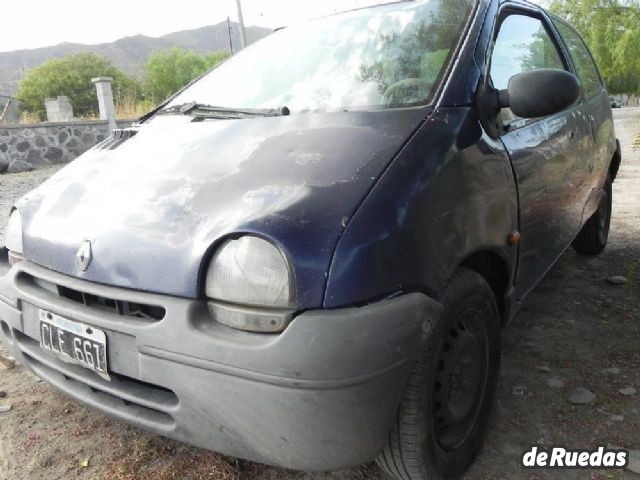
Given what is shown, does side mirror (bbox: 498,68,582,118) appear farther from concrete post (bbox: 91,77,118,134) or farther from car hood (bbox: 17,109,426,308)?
concrete post (bbox: 91,77,118,134)

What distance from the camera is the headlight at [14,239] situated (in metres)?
1.82

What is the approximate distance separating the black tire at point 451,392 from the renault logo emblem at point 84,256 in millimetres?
955

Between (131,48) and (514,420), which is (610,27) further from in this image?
(131,48)

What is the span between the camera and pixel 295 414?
4.12ft

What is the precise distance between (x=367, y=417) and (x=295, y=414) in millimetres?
177

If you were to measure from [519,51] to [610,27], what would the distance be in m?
23.2

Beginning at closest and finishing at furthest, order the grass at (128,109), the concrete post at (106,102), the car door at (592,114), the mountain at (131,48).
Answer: the car door at (592,114), the concrete post at (106,102), the grass at (128,109), the mountain at (131,48)

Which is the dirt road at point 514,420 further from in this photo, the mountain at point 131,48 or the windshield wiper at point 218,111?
the mountain at point 131,48

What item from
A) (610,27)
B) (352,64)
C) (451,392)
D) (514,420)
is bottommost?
(514,420)

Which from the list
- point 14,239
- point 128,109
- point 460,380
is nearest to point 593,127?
point 460,380

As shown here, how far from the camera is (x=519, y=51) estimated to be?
7.79ft

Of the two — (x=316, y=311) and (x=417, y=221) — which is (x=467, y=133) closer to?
(x=417, y=221)

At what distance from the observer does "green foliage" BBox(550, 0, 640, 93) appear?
21000 millimetres

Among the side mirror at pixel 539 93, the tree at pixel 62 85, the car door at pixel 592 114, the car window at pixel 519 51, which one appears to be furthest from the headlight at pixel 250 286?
the tree at pixel 62 85
